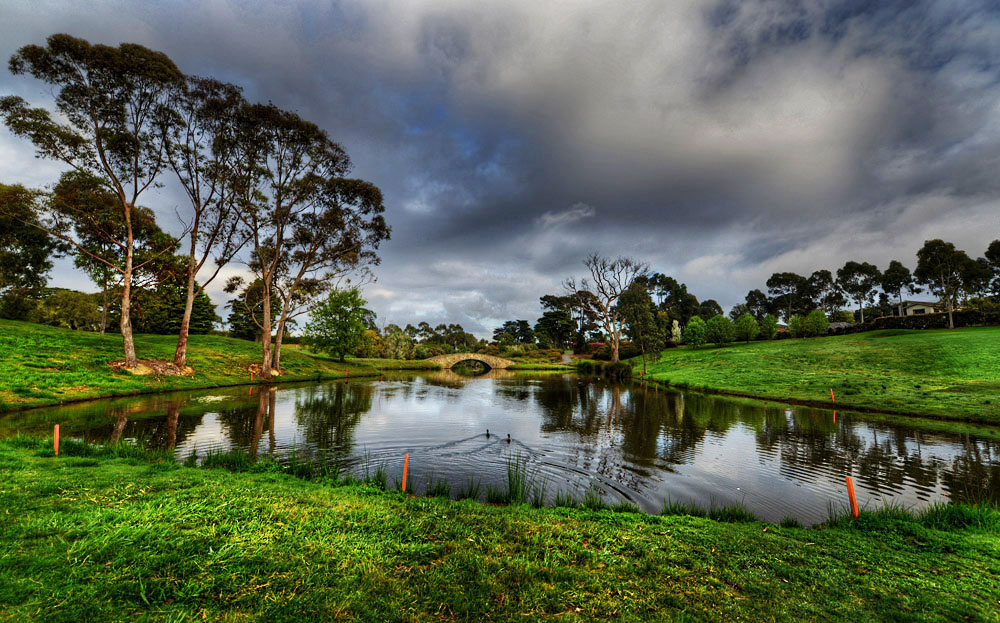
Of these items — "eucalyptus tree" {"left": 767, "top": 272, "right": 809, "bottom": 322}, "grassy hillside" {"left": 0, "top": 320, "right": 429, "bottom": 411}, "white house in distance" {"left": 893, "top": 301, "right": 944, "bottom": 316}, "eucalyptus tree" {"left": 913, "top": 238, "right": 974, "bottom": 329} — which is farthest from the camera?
"eucalyptus tree" {"left": 767, "top": 272, "right": 809, "bottom": 322}

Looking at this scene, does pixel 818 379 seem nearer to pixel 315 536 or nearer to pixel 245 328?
pixel 315 536

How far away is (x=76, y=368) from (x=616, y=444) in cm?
2894

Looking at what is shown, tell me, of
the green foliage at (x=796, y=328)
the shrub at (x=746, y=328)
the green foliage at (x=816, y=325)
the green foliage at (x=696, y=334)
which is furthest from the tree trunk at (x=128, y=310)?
the green foliage at (x=796, y=328)

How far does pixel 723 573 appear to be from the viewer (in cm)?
458

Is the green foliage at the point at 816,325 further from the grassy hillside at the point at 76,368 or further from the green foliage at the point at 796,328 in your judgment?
the grassy hillside at the point at 76,368

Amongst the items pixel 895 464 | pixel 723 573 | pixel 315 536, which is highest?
pixel 315 536

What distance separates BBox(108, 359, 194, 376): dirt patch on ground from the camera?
22.6m

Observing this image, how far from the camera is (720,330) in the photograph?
61.7 metres

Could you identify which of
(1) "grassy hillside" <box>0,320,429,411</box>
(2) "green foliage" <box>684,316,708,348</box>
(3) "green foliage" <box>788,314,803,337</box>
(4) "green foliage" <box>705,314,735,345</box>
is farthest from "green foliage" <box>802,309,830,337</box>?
(1) "grassy hillside" <box>0,320,429,411</box>

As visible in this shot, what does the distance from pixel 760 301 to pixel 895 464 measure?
117187 millimetres

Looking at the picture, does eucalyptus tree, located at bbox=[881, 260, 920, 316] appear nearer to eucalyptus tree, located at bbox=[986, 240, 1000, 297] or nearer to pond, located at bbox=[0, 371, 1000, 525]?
eucalyptus tree, located at bbox=[986, 240, 1000, 297]

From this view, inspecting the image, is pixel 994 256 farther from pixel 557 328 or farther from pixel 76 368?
pixel 76 368

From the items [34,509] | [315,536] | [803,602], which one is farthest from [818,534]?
[34,509]

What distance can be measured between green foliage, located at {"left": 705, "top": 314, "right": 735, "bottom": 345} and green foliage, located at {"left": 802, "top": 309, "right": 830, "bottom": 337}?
11005mm
